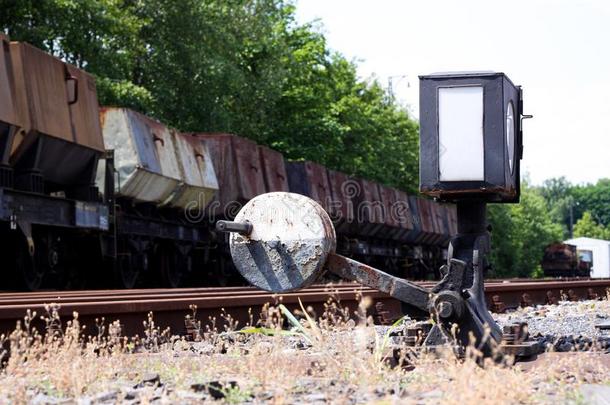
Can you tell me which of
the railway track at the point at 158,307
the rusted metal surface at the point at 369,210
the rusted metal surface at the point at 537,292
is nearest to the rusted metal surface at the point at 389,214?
the rusted metal surface at the point at 369,210

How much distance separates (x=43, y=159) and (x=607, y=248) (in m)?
82.0

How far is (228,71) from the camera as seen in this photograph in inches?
1355

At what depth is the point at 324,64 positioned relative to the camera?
159 feet

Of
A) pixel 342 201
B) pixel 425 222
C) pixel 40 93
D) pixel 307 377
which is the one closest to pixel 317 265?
pixel 307 377

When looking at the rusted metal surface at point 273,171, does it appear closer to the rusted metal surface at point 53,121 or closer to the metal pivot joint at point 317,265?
the rusted metal surface at point 53,121

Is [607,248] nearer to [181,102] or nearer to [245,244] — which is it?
[181,102]

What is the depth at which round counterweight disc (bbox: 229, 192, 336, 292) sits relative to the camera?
5410 mm

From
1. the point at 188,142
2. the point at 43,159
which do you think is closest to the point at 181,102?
the point at 188,142

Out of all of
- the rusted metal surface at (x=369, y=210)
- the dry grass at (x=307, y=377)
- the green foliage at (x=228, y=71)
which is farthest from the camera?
the rusted metal surface at (x=369, y=210)

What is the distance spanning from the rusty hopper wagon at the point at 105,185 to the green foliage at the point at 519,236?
33.4 metres

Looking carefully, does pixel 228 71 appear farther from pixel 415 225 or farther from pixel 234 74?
pixel 415 225

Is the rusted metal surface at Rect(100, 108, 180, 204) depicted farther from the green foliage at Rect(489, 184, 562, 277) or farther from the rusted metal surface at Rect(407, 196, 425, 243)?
the green foliage at Rect(489, 184, 562, 277)

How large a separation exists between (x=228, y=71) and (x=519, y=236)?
128 ft

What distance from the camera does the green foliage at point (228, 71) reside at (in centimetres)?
2902
